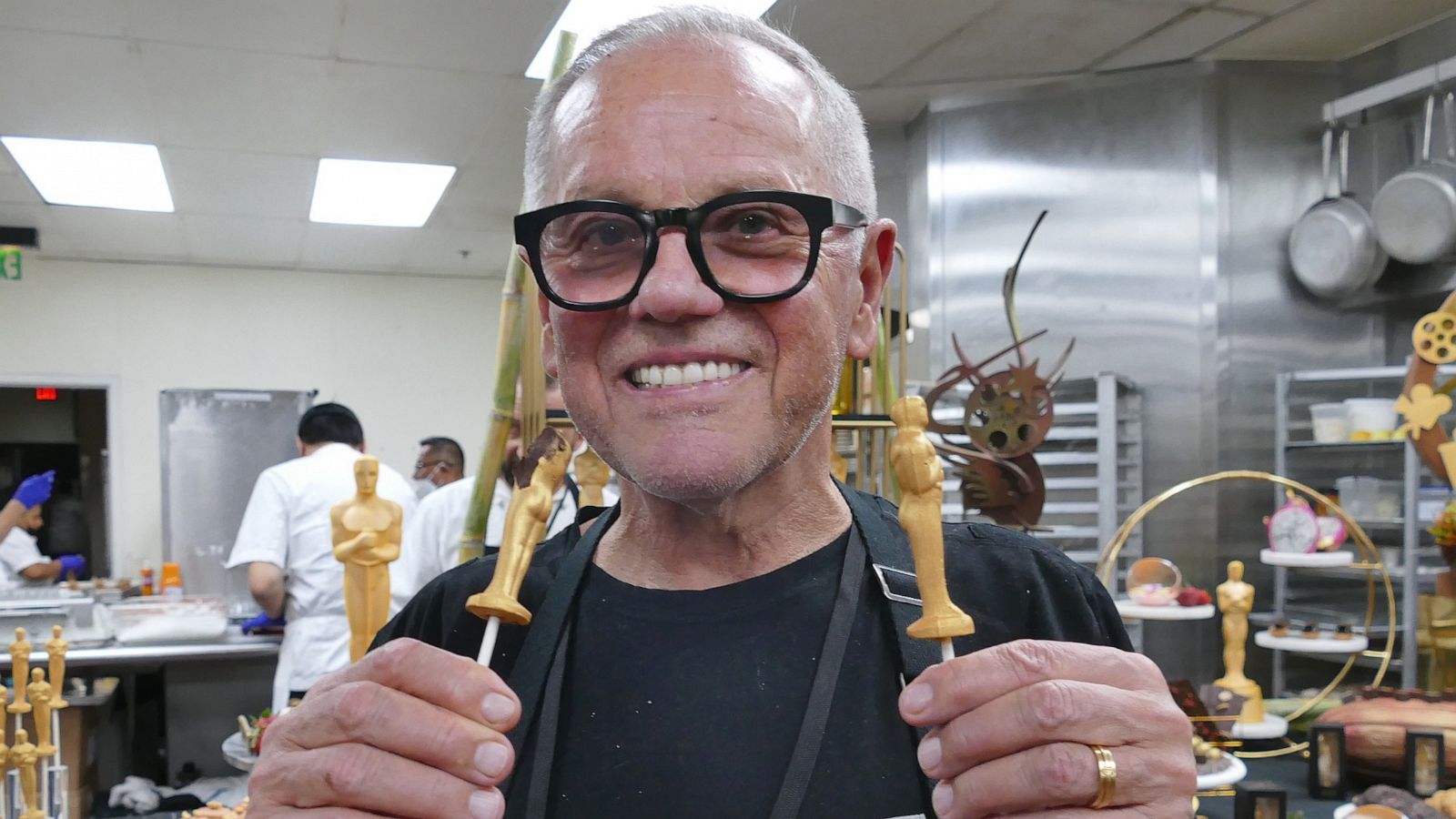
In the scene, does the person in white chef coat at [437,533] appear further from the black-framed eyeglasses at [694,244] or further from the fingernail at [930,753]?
the fingernail at [930,753]

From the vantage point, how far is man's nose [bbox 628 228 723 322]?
0.80 m

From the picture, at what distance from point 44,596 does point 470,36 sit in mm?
2898

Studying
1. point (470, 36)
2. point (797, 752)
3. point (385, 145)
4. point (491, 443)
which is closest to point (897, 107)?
point (470, 36)

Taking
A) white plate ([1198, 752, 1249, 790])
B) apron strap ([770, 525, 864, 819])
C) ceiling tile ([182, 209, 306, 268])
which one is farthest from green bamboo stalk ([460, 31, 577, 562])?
ceiling tile ([182, 209, 306, 268])

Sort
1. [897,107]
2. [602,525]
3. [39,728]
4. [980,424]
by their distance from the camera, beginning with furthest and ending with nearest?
[897,107], [980,424], [39,728], [602,525]

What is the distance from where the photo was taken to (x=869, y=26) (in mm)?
3891

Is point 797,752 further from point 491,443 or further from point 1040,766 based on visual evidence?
point 491,443

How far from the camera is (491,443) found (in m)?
1.20

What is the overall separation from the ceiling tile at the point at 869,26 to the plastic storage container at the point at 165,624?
308cm

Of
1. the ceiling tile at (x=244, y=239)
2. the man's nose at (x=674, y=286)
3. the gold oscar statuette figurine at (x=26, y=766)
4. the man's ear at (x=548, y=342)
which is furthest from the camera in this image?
the ceiling tile at (x=244, y=239)

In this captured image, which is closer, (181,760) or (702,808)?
(702,808)

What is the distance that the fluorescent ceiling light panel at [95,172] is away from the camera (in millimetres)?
4926

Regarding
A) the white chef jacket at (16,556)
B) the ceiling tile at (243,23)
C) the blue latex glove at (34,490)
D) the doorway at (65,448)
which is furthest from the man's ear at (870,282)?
the doorway at (65,448)

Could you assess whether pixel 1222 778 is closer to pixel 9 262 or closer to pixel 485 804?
pixel 485 804
